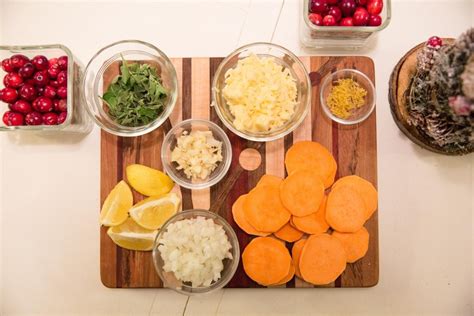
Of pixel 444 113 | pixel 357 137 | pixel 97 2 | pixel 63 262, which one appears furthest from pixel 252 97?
pixel 63 262

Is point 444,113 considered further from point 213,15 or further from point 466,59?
point 213,15

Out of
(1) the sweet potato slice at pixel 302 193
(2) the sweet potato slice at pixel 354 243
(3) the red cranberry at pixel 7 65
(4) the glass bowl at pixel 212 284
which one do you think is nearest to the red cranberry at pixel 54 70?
(3) the red cranberry at pixel 7 65

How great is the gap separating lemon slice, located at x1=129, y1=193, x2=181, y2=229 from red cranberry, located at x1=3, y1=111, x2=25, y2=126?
46cm

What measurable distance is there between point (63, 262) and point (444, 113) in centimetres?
134

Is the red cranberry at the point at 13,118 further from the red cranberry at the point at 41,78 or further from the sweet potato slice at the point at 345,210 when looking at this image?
the sweet potato slice at the point at 345,210

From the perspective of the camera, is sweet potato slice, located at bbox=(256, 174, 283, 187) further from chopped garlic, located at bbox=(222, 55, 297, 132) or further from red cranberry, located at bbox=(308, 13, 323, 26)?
red cranberry, located at bbox=(308, 13, 323, 26)

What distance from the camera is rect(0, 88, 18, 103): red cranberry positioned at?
135 centimetres

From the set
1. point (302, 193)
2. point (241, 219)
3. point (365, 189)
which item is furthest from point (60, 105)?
point (365, 189)

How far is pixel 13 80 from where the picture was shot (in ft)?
4.43

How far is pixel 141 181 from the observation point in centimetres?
138

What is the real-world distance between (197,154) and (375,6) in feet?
2.40

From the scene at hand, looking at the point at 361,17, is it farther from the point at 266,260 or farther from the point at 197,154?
the point at 266,260

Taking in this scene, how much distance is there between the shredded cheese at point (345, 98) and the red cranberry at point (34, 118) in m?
0.94

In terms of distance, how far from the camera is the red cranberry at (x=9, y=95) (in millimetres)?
1352
